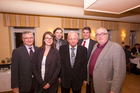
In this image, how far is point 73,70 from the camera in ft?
5.32

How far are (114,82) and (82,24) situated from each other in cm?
494

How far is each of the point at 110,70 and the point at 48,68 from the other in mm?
1150

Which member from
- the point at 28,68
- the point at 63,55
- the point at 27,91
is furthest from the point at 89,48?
the point at 27,91

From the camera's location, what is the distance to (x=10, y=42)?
15.6ft

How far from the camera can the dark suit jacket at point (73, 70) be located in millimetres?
1627

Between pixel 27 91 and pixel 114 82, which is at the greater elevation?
pixel 114 82

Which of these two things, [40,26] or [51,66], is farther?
[40,26]

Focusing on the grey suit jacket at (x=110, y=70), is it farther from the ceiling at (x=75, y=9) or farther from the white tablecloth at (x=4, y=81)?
the white tablecloth at (x=4, y=81)

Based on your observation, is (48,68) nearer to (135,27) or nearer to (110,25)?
(110,25)

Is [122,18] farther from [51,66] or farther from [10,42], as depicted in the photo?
[10,42]

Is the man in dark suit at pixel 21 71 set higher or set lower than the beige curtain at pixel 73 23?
lower

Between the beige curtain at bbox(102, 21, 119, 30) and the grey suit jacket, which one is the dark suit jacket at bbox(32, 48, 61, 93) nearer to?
the grey suit jacket

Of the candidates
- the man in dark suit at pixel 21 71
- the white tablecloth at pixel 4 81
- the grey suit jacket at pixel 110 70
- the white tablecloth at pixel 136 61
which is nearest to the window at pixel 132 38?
the white tablecloth at pixel 136 61

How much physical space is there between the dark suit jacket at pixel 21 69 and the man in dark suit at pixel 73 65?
69cm
